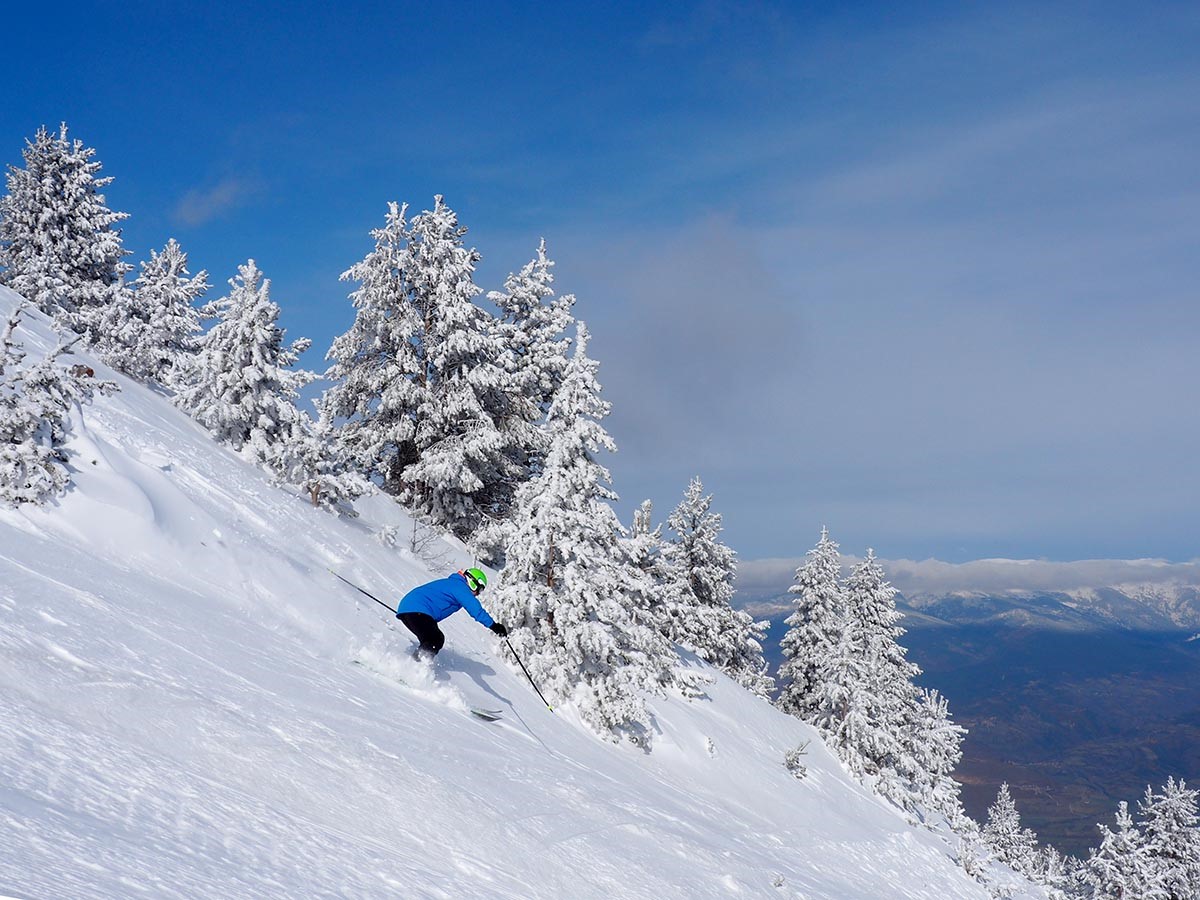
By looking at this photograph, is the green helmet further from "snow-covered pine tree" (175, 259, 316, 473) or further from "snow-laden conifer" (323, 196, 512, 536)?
"snow-laden conifer" (323, 196, 512, 536)

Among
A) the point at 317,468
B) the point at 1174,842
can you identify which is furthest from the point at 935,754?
the point at 317,468

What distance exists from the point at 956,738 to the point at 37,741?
43243mm

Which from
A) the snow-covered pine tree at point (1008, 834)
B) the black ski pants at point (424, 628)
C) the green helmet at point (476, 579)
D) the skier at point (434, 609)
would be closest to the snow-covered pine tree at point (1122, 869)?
the snow-covered pine tree at point (1008, 834)

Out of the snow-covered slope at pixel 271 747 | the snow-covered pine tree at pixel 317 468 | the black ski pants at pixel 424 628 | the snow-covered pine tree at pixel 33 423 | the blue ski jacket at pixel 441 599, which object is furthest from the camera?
the snow-covered pine tree at pixel 317 468

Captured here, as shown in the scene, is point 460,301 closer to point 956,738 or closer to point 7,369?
point 7,369

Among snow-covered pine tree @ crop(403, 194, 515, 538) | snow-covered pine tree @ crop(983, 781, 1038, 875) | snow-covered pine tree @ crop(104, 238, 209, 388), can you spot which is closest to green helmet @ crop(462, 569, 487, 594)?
snow-covered pine tree @ crop(403, 194, 515, 538)

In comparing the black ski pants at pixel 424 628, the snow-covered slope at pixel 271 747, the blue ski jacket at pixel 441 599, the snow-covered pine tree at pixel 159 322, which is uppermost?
the snow-covered pine tree at pixel 159 322

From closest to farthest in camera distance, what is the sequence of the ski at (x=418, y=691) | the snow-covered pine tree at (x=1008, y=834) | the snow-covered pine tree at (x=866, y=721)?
the ski at (x=418, y=691) → the snow-covered pine tree at (x=866, y=721) → the snow-covered pine tree at (x=1008, y=834)

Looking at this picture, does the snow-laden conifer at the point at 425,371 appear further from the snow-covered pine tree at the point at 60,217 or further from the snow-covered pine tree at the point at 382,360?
the snow-covered pine tree at the point at 60,217

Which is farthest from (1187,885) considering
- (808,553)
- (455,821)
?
(455,821)

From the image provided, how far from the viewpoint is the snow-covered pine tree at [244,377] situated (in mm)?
20156

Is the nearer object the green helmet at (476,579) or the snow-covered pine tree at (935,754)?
the green helmet at (476,579)

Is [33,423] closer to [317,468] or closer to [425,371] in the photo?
[317,468]

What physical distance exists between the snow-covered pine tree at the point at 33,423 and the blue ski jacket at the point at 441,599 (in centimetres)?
465
